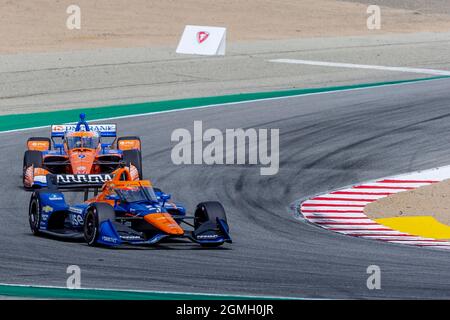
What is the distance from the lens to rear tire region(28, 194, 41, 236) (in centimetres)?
1909

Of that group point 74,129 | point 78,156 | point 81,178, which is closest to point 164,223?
point 81,178

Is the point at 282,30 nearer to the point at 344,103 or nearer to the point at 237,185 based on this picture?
the point at 344,103

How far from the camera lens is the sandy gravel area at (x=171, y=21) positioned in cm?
4925

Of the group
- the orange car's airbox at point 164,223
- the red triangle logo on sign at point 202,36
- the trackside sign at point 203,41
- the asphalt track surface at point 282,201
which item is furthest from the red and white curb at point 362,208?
the red triangle logo on sign at point 202,36

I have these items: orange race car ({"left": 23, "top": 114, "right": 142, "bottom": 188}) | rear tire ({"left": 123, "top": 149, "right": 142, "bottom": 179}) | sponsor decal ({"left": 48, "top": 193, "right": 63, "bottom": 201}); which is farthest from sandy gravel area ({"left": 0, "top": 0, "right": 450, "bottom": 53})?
sponsor decal ({"left": 48, "top": 193, "right": 63, "bottom": 201})

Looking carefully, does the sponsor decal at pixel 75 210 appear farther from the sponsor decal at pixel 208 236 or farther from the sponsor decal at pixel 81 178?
the sponsor decal at pixel 81 178

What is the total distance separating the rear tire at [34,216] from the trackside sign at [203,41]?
25384 millimetres

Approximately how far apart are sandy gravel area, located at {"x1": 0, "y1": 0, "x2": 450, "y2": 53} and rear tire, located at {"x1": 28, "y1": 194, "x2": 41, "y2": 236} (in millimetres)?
26374

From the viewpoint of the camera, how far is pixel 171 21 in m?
55.0

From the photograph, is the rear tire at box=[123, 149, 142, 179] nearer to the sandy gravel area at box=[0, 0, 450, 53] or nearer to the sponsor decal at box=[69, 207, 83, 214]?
the sponsor decal at box=[69, 207, 83, 214]

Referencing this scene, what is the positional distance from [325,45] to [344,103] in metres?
14.2

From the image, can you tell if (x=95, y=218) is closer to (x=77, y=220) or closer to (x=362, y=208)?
(x=77, y=220)

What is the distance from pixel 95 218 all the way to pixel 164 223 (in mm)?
1011

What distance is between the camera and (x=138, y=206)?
1822 centimetres
